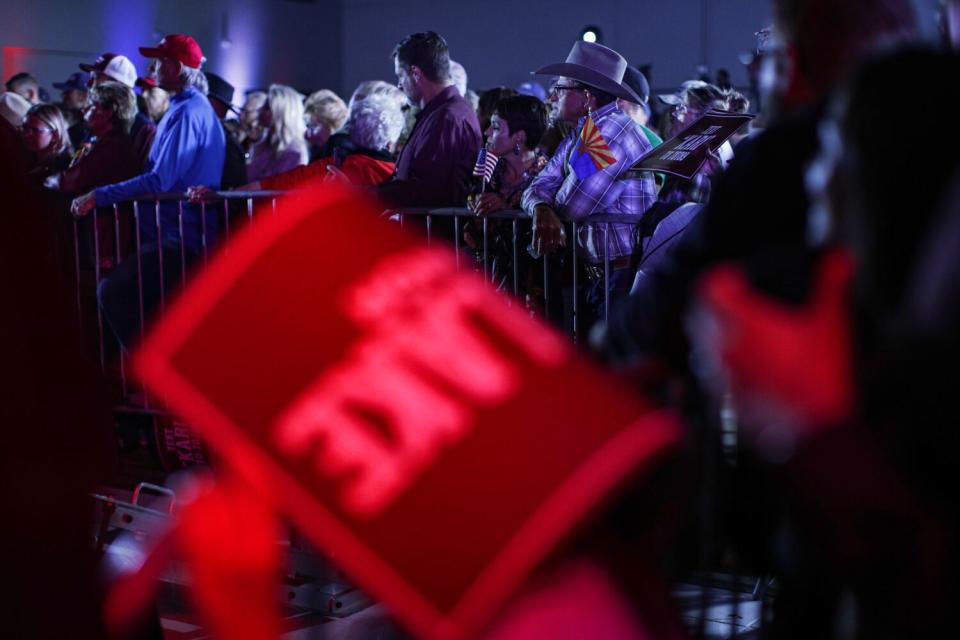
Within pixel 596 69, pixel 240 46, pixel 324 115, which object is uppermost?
pixel 240 46

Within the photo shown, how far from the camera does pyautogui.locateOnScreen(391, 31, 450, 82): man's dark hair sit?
5910 millimetres

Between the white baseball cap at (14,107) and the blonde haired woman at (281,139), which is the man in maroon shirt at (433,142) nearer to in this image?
the blonde haired woman at (281,139)

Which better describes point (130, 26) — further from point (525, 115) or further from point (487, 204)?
point (487, 204)

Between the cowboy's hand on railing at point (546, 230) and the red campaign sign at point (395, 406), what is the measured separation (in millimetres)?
3272

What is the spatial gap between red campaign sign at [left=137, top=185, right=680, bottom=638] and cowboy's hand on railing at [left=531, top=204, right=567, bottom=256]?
327 cm

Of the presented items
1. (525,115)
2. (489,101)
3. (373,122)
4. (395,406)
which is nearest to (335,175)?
(373,122)

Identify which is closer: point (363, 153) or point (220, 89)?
point (363, 153)

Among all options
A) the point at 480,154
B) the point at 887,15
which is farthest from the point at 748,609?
the point at 887,15

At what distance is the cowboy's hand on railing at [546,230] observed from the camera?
16.4 ft

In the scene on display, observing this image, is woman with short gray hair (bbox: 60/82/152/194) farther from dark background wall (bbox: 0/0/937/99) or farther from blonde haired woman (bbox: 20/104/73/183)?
dark background wall (bbox: 0/0/937/99)

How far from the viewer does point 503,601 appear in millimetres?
1548

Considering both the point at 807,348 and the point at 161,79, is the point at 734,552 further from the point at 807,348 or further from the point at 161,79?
the point at 161,79

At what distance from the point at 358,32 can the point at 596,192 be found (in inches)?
660

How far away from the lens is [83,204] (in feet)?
21.6
